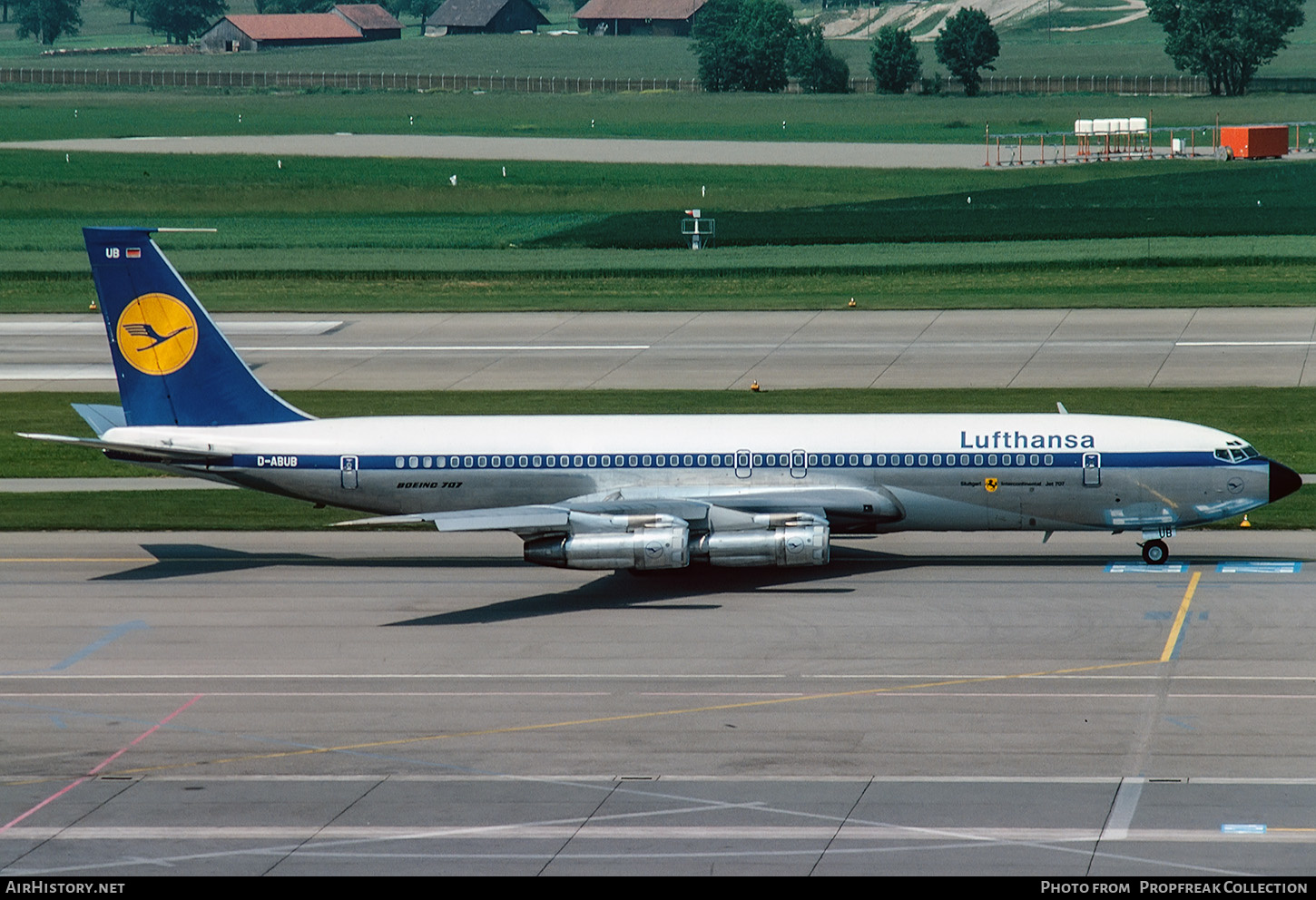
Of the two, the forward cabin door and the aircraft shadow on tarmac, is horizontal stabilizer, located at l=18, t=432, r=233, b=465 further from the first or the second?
the forward cabin door

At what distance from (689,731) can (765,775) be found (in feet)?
9.54

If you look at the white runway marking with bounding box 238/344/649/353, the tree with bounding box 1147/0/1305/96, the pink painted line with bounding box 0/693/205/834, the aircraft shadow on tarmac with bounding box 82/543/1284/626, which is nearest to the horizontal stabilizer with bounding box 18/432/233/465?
the aircraft shadow on tarmac with bounding box 82/543/1284/626

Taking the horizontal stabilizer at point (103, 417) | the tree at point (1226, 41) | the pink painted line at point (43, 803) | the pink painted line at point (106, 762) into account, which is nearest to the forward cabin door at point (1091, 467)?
the pink painted line at point (106, 762)

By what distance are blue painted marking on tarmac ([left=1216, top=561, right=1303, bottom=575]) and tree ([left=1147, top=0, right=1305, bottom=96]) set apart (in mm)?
162764

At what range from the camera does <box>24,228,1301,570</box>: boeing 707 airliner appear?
143 ft

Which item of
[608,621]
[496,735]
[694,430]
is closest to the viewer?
[496,735]

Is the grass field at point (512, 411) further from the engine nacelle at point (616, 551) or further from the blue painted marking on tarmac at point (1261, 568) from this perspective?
the engine nacelle at point (616, 551)

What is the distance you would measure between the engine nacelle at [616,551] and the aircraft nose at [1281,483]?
598 inches

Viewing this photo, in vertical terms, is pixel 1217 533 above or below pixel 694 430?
below

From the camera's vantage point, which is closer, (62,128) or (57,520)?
(57,520)

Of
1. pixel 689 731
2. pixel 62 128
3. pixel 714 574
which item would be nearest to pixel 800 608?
pixel 714 574

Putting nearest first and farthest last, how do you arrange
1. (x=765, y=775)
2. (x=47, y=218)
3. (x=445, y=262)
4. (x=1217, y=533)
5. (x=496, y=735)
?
(x=765, y=775), (x=496, y=735), (x=1217, y=533), (x=445, y=262), (x=47, y=218)

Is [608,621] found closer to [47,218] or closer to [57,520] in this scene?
[57,520]

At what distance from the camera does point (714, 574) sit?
147 ft
